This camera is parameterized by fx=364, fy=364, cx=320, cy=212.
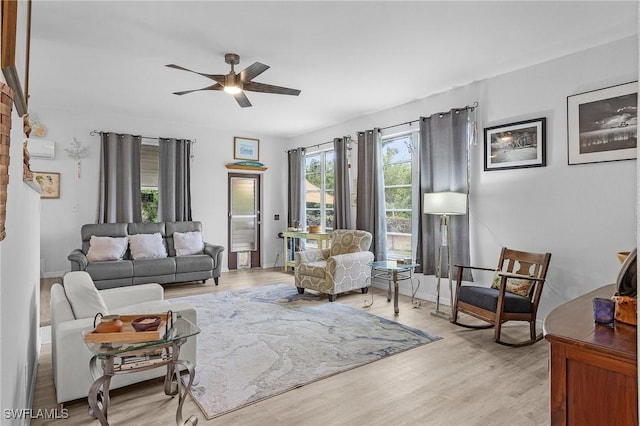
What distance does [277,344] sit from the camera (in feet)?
10.7

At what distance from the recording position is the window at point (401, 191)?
515 centimetres

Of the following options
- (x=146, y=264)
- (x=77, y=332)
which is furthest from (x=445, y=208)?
(x=146, y=264)

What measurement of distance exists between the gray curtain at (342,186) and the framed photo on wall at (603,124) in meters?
3.29

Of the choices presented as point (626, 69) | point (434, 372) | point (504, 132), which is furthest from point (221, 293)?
point (626, 69)

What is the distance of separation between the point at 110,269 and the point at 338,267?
3090mm

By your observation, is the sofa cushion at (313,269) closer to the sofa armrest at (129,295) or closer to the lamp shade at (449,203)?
the lamp shade at (449,203)

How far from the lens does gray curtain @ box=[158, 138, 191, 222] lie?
20.7 ft

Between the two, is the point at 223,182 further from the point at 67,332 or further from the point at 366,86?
the point at 67,332

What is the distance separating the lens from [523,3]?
2.70 metres

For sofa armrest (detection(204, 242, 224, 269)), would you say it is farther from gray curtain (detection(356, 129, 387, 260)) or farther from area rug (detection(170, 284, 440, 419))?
gray curtain (detection(356, 129, 387, 260))

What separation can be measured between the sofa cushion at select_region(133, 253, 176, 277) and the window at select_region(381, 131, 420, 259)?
10.8ft

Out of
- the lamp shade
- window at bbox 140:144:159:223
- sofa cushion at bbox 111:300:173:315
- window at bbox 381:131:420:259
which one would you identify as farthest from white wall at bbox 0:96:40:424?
window at bbox 140:144:159:223

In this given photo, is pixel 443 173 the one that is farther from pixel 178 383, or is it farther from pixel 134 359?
pixel 134 359

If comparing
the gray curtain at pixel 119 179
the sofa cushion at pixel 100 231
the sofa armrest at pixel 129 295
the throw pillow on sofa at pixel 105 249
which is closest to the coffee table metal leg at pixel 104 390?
the sofa armrest at pixel 129 295
